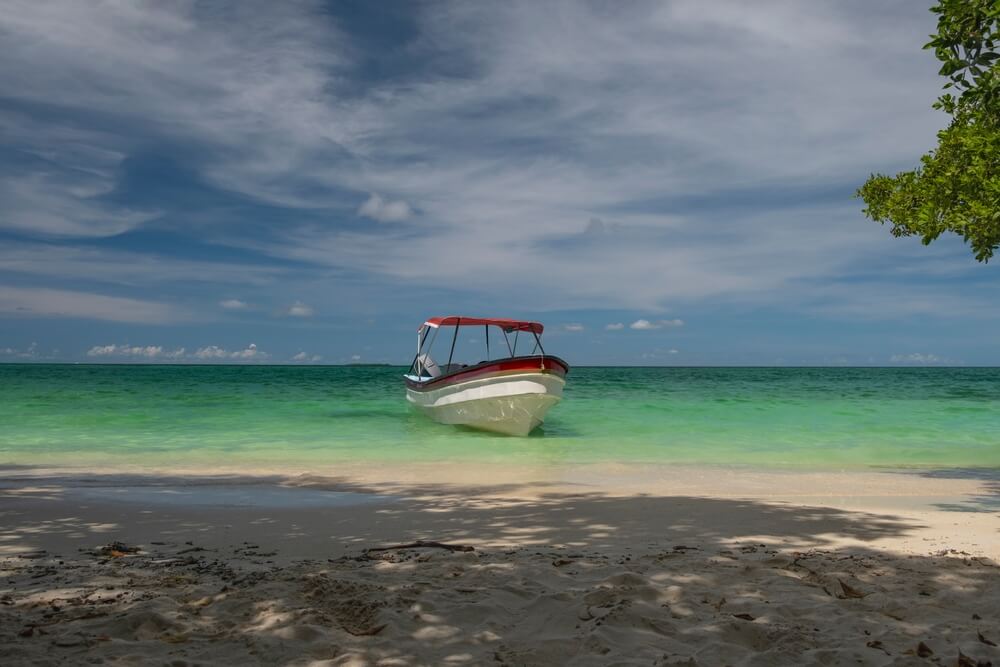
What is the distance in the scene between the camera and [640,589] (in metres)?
5.08

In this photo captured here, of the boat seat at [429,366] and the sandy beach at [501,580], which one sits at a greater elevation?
the boat seat at [429,366]

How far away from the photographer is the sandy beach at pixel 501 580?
4.10m

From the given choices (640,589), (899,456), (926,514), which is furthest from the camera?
(899,456)

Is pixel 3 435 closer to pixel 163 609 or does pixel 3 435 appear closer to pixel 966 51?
Result: pixel 163 609

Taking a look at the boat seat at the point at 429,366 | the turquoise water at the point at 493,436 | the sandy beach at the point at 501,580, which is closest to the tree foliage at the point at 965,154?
the sandy beach at the point at 501,580

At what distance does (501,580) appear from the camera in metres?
5.37

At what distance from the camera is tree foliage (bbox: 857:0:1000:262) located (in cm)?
838

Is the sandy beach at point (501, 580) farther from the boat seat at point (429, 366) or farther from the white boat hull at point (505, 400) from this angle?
the boat seat at point (429, 366)

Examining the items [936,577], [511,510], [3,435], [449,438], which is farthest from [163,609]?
[3,435]

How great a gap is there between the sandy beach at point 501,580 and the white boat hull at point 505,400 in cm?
1000

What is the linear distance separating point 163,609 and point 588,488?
7.65 m

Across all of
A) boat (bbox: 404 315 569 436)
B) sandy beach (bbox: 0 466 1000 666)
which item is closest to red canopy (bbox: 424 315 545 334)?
boat (bbox: 404 315 569 436)

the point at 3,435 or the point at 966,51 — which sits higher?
the point at 966,51

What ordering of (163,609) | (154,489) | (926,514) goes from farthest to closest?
1. (154,489)
2. (926,514)
3. (163,609)
